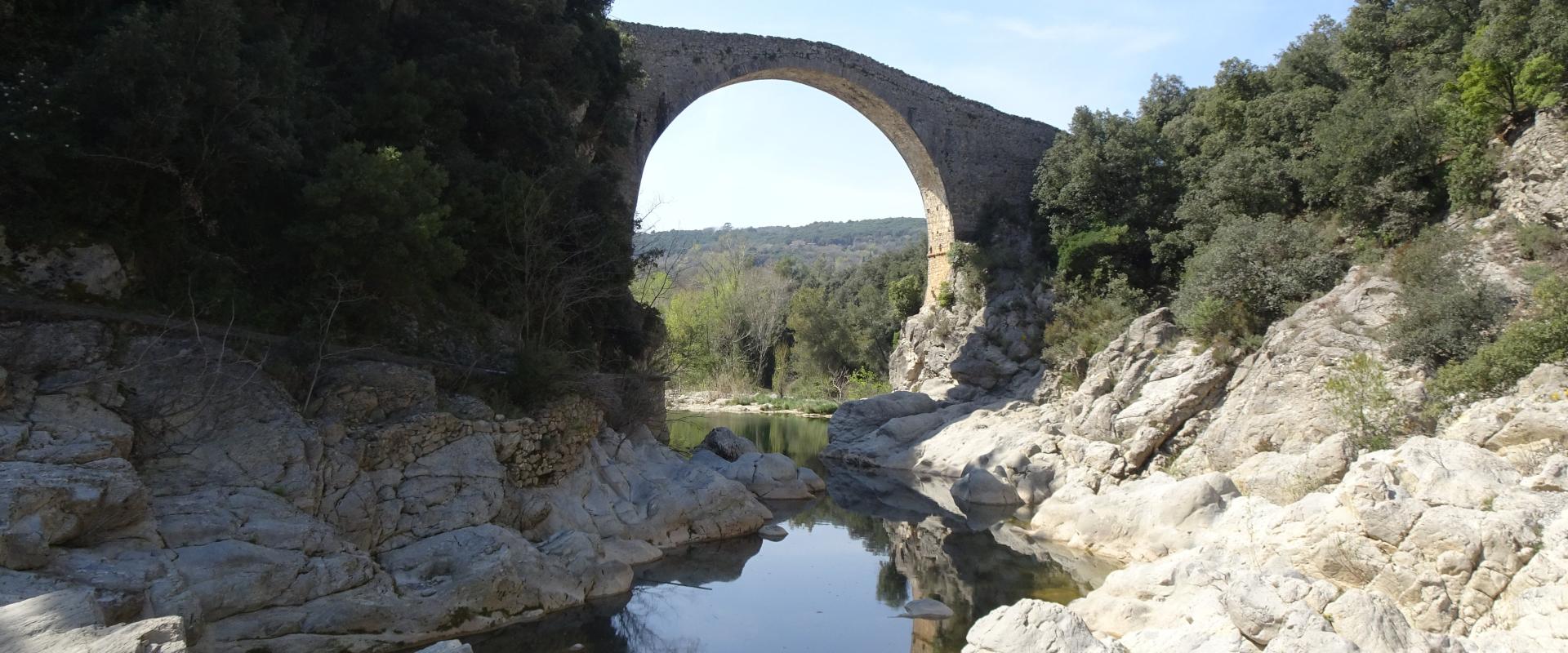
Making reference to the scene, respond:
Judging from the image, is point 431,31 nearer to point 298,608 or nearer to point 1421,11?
point 298,608

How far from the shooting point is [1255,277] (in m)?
14.9

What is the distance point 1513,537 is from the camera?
6832 millimetres

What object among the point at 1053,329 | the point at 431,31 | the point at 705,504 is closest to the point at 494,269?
the point at 431,31

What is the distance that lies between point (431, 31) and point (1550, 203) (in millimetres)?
14587

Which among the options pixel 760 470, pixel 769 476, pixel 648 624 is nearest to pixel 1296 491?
pixel 648 624

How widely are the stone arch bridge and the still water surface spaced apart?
8621 mm

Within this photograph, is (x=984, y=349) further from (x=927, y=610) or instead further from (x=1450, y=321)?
(x=927, y=610)

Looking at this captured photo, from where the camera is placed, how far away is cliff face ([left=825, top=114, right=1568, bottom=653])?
6754 mm

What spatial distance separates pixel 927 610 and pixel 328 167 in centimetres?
728

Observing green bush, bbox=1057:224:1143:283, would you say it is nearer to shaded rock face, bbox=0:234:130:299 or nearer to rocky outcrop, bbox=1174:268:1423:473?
rocky outcrop, bbox=1174:268:1423:473

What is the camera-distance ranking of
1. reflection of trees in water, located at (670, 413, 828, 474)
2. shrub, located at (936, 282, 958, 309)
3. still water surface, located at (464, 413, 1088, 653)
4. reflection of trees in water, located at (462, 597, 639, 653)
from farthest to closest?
shrub, located at (936, 282, 958, 309)
reflection of trees in water, located at (670, 413, 828, 474)
still water surface, located at (464, 413, 1088, 653)
reflection of trees in water, located at (462, 597, 639, 653)

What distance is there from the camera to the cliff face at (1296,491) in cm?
675

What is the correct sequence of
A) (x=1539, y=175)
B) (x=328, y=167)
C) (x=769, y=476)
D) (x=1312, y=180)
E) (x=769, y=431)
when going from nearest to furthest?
(x=328, y=167) → (x=1539, y=175) → (x=769, y=476) → (x=1312, y=180) → (x=769, y=431)

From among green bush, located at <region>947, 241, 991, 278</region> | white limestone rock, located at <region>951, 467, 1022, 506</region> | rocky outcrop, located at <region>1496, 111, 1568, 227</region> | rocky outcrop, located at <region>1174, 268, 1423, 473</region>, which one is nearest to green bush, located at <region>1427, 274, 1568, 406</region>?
rocky outcrop, located at <region>1174, 268, 1423, 473</region>
